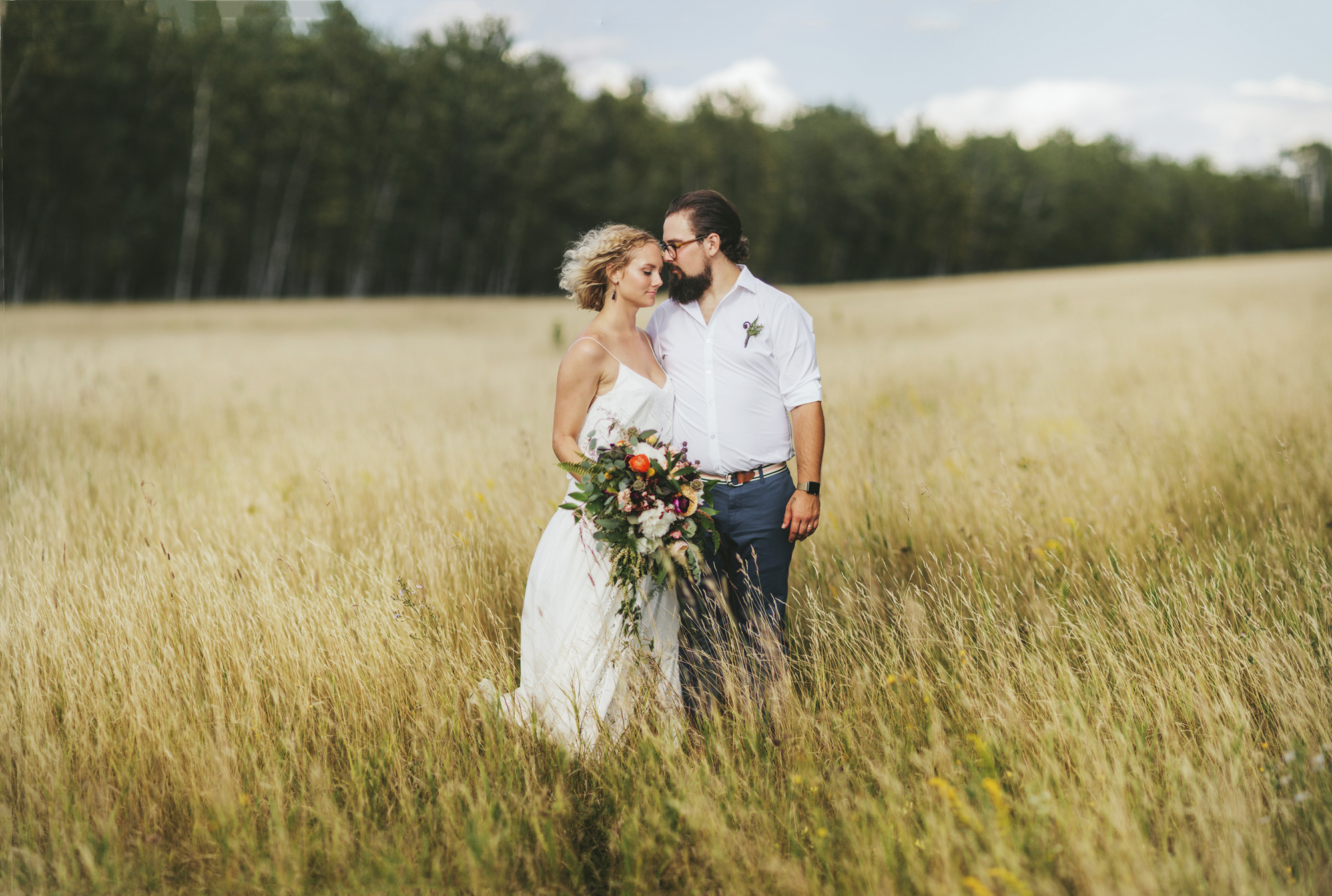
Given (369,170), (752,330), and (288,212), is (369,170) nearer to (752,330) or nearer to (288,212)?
(288,212)

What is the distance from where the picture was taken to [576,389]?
3.09m

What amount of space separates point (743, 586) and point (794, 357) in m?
1.03

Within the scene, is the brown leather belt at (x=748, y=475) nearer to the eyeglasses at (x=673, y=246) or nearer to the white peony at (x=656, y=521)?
the white peony at (x=656, y=521)

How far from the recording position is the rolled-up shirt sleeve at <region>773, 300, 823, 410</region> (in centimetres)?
319

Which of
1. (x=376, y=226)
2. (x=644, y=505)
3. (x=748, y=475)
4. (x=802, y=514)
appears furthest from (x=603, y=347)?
(x=376, y=226)

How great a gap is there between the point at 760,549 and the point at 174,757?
2.35 metres

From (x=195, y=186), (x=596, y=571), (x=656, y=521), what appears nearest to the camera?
(x=656, y=521)

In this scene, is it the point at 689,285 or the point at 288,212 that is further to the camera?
the point at 288,212

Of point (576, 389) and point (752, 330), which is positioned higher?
point (752, 330)

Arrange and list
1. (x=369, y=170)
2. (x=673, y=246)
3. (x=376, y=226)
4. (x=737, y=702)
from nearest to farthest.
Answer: (x=737, y=702) < (x=673, y=246) < (x=369, y=170) < (x=376, y=226)

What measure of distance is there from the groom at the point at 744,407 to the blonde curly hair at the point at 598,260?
0.17 metres

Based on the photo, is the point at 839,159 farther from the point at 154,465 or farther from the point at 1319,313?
the point at 154,465

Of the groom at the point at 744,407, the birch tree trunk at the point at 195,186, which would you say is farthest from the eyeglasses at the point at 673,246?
the birch tree trunk at the point at 195,186

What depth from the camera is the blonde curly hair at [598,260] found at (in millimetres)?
3172
